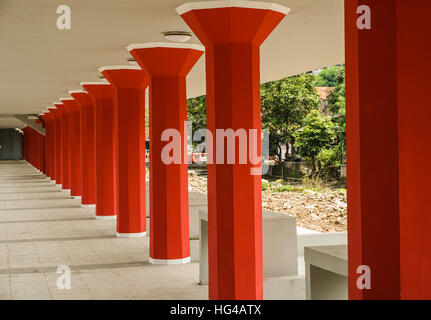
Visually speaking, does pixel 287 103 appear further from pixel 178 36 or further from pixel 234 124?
pixel 234 124

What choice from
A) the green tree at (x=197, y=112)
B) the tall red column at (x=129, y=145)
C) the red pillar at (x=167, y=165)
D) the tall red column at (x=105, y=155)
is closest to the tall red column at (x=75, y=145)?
the tall red column at (x=105, y=155)

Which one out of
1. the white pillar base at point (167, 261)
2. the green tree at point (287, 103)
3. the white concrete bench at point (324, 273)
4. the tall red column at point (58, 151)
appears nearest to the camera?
the white concrete bench at point (324, 273)

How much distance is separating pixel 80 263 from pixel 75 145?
14.1 metres

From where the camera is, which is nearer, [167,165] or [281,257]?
[281,257]

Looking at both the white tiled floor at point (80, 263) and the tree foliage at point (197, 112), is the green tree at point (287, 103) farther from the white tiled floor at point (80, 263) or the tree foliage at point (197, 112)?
the white tiled floor at point (80, 263)

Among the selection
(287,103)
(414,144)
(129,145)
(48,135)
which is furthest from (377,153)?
(48,135)

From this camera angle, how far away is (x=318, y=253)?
6930 millimetres

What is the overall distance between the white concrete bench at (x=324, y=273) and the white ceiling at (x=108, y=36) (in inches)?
150

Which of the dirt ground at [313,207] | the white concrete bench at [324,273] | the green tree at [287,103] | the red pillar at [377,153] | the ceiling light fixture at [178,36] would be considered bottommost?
the dirt ground at [313,207]

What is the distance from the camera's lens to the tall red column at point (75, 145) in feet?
86.0

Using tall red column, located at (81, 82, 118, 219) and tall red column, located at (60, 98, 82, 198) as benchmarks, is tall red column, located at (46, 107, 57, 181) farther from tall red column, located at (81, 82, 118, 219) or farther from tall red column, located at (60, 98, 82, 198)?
tall red column, located at (81, 82, 118, 219)

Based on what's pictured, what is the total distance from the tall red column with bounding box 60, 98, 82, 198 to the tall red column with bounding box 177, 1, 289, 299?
1821cm

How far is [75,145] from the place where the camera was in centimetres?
2620

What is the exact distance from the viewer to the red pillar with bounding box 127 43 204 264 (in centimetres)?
1212
